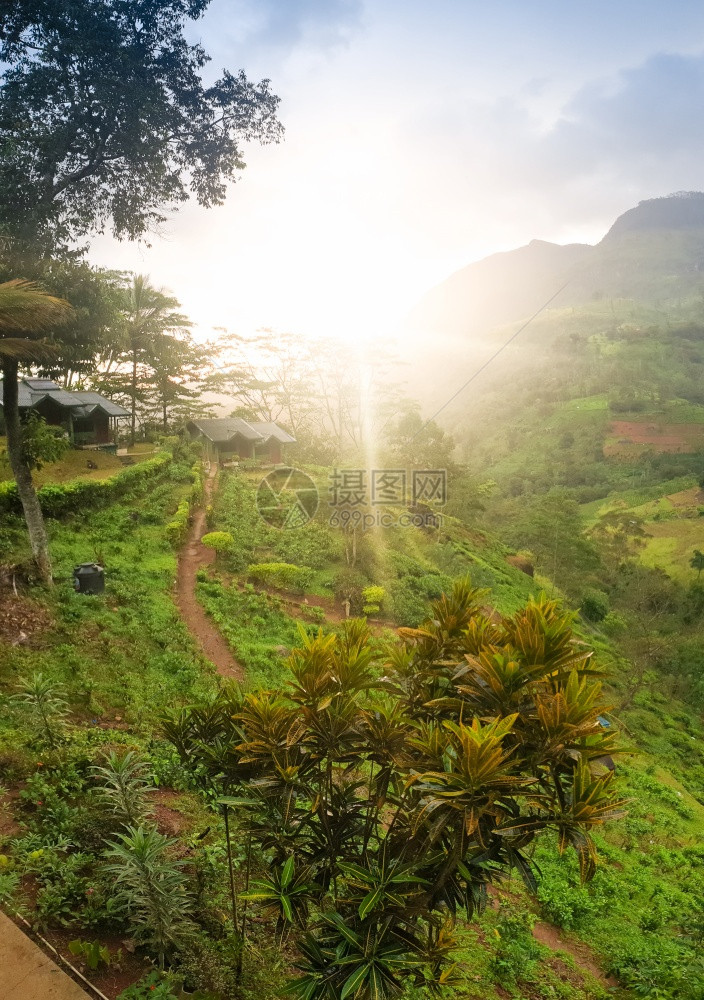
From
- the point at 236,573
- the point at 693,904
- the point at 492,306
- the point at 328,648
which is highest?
the point at 492,306

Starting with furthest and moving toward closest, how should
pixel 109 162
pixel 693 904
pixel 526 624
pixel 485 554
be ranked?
pixel 485 554 → pixel 109 162 → pixel 693 904 → pixel 526 624

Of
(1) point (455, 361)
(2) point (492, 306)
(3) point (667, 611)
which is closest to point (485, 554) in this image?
(3) point (667, 611)

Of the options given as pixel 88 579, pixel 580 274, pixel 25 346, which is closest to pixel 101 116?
pixel 25 346

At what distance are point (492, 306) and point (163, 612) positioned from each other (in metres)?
165

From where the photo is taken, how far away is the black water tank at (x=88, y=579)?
9375 millimetres

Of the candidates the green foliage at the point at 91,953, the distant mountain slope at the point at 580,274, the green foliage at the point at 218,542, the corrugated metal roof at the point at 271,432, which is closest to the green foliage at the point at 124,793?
the green foliage at the point at 91,953

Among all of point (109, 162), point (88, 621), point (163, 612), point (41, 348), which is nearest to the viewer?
point (41, 348)

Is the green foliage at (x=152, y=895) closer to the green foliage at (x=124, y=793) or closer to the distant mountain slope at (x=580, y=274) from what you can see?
the green foliage at (x=124, y=793)

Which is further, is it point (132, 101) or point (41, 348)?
point (132, 101)

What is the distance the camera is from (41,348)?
7480 mm

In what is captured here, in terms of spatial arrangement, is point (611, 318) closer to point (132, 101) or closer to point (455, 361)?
point (455, 361)

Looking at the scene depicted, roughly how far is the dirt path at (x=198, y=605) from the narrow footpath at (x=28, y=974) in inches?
227

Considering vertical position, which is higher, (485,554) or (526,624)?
(526,624)

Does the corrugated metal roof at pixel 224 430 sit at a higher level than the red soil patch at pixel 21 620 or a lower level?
higher
